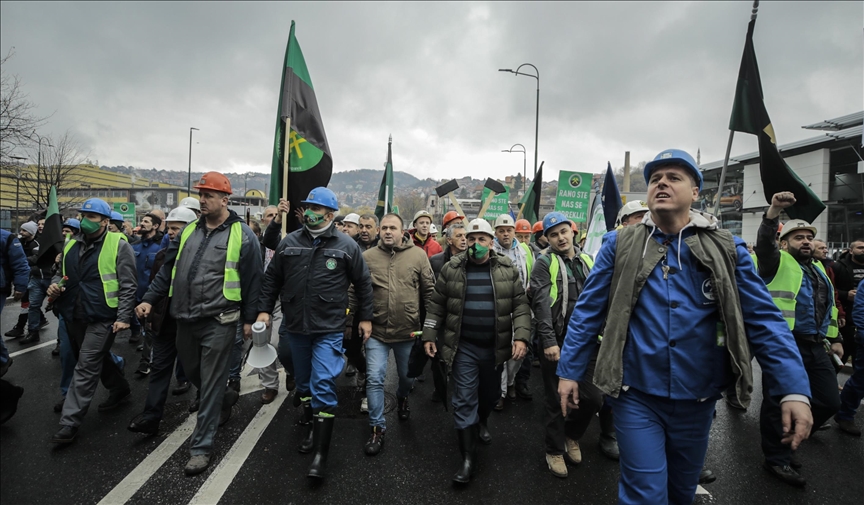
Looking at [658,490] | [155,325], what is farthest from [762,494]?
[155,325]

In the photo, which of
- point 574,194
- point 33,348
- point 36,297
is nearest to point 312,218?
point 33,348

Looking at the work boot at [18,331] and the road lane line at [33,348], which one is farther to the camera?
the work boot at [18,331]

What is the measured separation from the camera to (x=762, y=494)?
301 cm

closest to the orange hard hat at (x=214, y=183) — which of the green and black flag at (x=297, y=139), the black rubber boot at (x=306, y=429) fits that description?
the green and black flag at (x=297, y=139)

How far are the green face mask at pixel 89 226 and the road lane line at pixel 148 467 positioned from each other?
2.10m

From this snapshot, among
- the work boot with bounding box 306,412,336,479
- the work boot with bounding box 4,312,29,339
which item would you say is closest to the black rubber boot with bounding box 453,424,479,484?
the work boot with bounding box 306,412,336,479

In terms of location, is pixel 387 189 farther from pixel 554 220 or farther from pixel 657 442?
pixel 657 442

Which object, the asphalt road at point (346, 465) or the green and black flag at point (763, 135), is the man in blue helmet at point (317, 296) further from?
the green and black flag at point (763, 135)

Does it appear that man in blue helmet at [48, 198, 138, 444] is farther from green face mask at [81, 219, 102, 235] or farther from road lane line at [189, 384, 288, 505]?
road lane line at [189, 384, 288, 505]

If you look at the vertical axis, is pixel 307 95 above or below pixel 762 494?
above

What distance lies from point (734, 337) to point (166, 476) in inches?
151

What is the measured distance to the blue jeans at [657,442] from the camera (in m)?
1.88

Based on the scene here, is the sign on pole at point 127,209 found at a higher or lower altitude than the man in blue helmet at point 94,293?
higher

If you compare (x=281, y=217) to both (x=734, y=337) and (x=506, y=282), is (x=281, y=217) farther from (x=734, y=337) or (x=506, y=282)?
(x=734, y=337)
